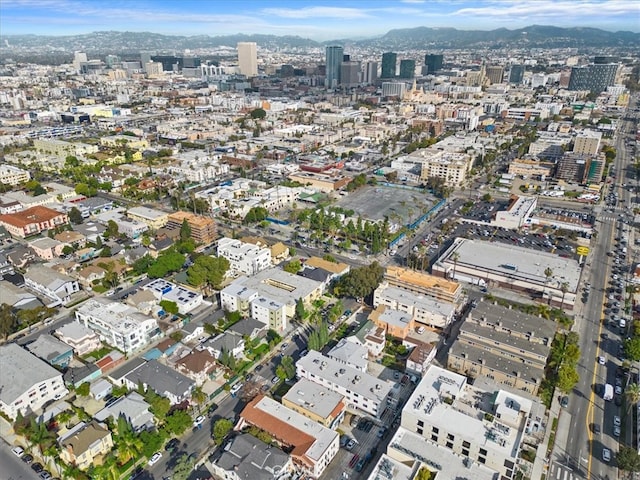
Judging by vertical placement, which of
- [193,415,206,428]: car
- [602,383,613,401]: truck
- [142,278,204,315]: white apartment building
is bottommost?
[193,415,206,428]: car

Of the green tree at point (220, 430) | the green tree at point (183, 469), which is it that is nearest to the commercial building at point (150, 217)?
the green tree at point (220, 430)

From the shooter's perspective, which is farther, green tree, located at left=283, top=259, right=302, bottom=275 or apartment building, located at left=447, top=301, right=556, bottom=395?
green tree, located at left=283, top=259, right=302, bottom=275

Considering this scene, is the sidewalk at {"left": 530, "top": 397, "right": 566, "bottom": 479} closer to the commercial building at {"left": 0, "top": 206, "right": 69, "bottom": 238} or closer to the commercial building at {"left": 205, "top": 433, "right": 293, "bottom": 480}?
the commercial building at {"left": 205, "top": 433, "right": 293, "bottom": 480}

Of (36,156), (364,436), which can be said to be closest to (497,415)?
(364,436)

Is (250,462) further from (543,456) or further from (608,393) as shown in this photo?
(608,393)

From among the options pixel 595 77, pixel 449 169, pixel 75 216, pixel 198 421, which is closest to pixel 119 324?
pixel 198 421

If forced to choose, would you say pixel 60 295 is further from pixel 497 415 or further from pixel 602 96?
pixel 602 96

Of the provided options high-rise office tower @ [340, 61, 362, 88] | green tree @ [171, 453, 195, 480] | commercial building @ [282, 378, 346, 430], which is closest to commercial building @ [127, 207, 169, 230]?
commercial building @ [282, 378, 346, 430]
